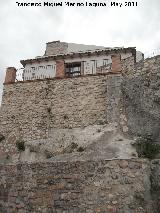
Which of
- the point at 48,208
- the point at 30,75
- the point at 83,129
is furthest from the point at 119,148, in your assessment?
the point at 30,75

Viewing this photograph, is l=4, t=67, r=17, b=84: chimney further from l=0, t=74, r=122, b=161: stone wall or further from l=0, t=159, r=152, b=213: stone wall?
l=0, t=159, r=152, b=213: stone wall

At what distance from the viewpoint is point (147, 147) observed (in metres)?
13.3

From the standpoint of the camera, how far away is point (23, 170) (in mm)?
13633

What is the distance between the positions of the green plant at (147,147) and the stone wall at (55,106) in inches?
70.1

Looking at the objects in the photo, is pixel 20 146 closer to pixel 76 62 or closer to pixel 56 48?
pixel 76 62

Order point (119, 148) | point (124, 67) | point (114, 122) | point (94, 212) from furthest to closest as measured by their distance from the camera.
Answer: point (124, 67)
point (114, 122)
point (119, 148)
point (94, 212)

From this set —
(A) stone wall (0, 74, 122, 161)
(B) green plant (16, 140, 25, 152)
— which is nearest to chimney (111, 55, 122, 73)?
(A) stone wall (0, 74, 122, 161)

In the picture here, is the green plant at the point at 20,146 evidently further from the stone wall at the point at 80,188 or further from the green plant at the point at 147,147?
the green plant at the point at 147,147

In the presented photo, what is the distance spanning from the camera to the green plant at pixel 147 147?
510 inches

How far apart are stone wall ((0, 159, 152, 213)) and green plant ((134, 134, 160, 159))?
77cm

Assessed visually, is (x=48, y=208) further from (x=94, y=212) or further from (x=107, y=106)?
(x=107, y=106)

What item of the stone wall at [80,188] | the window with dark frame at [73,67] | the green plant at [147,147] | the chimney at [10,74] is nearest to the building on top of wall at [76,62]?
the window with dark frame at [73,67]

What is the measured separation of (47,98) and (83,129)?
286cm

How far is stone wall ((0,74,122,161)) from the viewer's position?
15.5 metres
